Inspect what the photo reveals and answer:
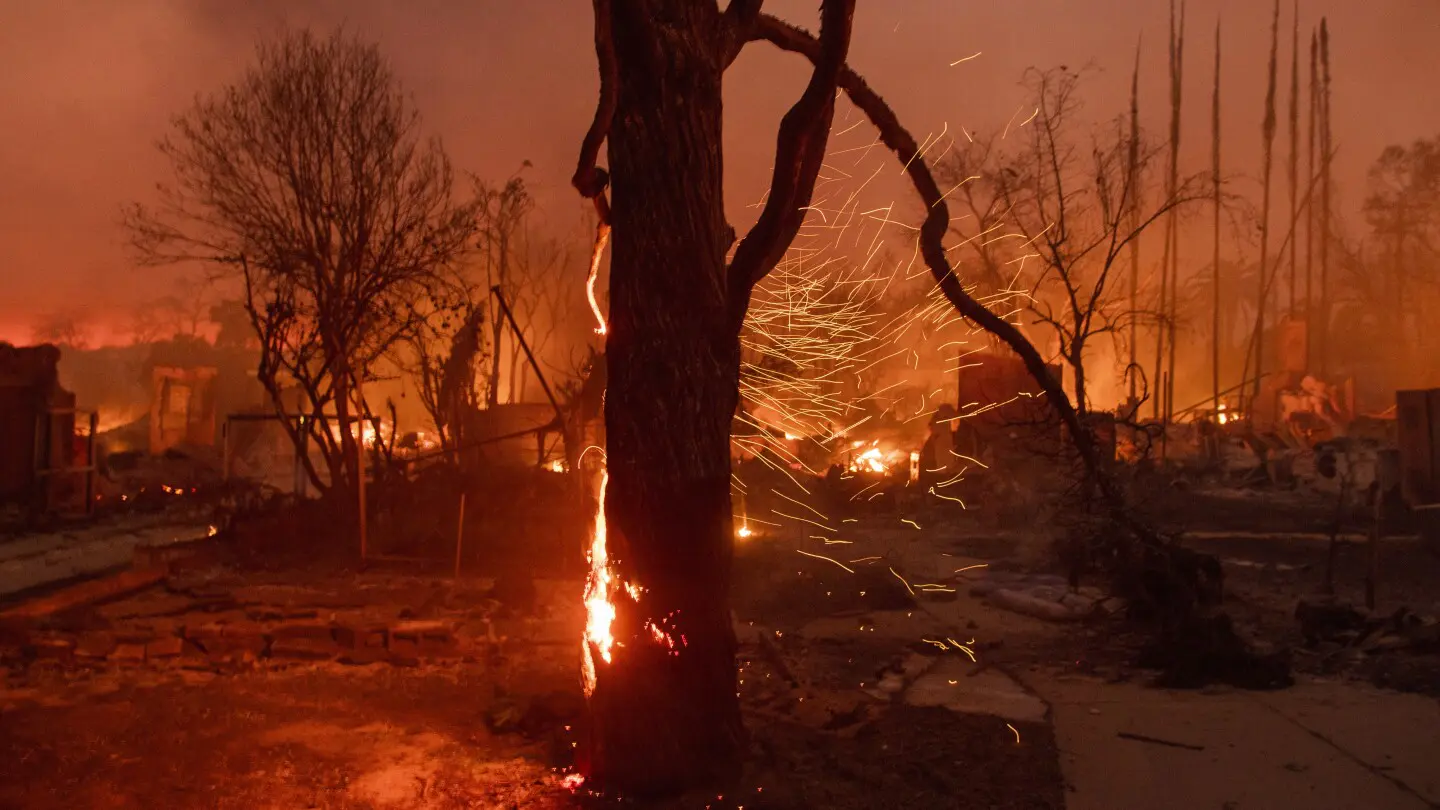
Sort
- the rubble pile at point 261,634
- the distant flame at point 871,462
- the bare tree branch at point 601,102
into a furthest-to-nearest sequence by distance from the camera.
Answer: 1. the distant flame at point 871,462
2. the rubble pile at point 261,634
3. the bare tree branch at point 601,102

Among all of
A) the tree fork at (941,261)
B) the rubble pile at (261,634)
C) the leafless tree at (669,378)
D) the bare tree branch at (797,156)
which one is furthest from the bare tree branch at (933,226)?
the rubble pile at (261,634)

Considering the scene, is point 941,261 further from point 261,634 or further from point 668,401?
point 261,634

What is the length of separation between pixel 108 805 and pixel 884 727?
3.83 metres

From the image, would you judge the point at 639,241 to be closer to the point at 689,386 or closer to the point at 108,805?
the point at 689,386

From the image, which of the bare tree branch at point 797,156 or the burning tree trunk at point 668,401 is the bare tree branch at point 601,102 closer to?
the burning tree trunk at point 668,401

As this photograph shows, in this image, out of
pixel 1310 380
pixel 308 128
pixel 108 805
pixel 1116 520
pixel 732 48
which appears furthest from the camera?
pixel 1310 380

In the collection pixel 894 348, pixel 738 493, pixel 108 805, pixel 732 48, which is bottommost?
pixel 108 805

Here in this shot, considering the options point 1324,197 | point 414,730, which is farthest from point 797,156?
point 1324,197

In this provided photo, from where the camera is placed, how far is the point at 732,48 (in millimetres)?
4781

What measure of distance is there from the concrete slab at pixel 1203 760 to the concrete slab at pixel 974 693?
19cm

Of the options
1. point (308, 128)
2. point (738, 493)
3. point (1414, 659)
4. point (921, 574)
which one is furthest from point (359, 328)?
point (1414, 659)

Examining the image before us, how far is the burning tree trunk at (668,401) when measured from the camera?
4.31 metres

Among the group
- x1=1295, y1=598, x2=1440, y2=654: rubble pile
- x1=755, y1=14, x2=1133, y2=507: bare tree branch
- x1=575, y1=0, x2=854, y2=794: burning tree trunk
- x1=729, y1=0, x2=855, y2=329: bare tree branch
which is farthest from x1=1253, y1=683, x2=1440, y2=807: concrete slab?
x1=729, y1=0, x2=855, y2=329: bare tree branch

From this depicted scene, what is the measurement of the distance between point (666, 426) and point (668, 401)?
12 cm
